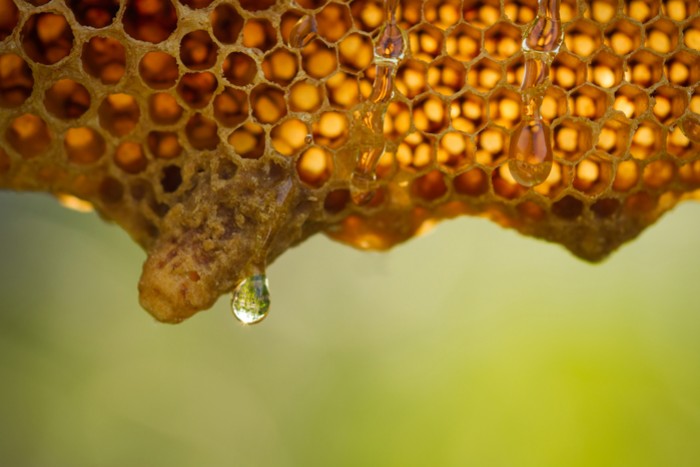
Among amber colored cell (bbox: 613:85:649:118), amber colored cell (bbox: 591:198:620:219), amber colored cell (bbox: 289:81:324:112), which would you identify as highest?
amber colored cell (bbox: 613:85:649:118)

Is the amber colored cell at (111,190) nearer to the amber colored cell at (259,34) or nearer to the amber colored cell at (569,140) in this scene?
the amber colored cell at (259,34)

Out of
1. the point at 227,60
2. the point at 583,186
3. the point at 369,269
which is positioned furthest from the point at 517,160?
the point at 369,269

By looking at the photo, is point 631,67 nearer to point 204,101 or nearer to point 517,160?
point 517,160

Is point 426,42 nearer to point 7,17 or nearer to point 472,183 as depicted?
point 472,183

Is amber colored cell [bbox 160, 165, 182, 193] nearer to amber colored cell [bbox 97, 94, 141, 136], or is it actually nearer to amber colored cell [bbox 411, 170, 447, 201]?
amber colored cell [bbox 97, 94, 141, 136]

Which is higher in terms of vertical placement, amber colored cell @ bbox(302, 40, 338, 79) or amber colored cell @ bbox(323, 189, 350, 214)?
amber colored cell @ bbox(302, 40, 338, 79)

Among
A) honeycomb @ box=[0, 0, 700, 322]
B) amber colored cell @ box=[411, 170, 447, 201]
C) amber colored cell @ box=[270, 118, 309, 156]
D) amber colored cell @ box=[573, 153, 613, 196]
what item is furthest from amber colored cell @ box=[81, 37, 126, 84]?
amber colored cell @ box=[573, 153, 613, 196]

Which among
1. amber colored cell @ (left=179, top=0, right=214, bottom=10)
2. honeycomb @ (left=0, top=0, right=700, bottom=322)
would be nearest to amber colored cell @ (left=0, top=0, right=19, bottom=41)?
honeycomb @ (left=0, top=0, right=700, bottom=322)
